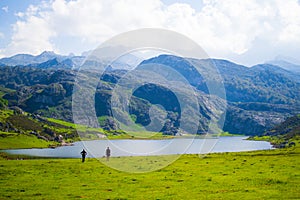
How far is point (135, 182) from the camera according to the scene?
3341 cm

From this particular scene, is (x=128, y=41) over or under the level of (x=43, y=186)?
over

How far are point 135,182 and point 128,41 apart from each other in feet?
45.1

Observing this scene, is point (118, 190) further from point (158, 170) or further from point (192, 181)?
point (158, 170)

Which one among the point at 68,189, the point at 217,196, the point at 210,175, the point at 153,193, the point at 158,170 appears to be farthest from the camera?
the point at 158,170

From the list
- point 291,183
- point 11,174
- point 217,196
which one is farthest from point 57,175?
point 291,183

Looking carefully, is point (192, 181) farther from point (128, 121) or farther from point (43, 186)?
point (43, 186)

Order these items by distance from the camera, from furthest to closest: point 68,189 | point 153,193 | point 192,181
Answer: point 192,181 < point 68,189 < point 153,193

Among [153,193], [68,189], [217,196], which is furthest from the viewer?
[68,189]

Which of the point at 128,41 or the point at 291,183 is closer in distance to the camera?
the point at 291,183

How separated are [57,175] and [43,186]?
24.3 ft

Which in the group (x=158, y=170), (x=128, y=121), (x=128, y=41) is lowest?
(x=158, y=170)

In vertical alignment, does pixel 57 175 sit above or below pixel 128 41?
below

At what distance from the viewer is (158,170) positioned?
1684 inches

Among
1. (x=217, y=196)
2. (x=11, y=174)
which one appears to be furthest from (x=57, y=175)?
(x=217, y=196)
